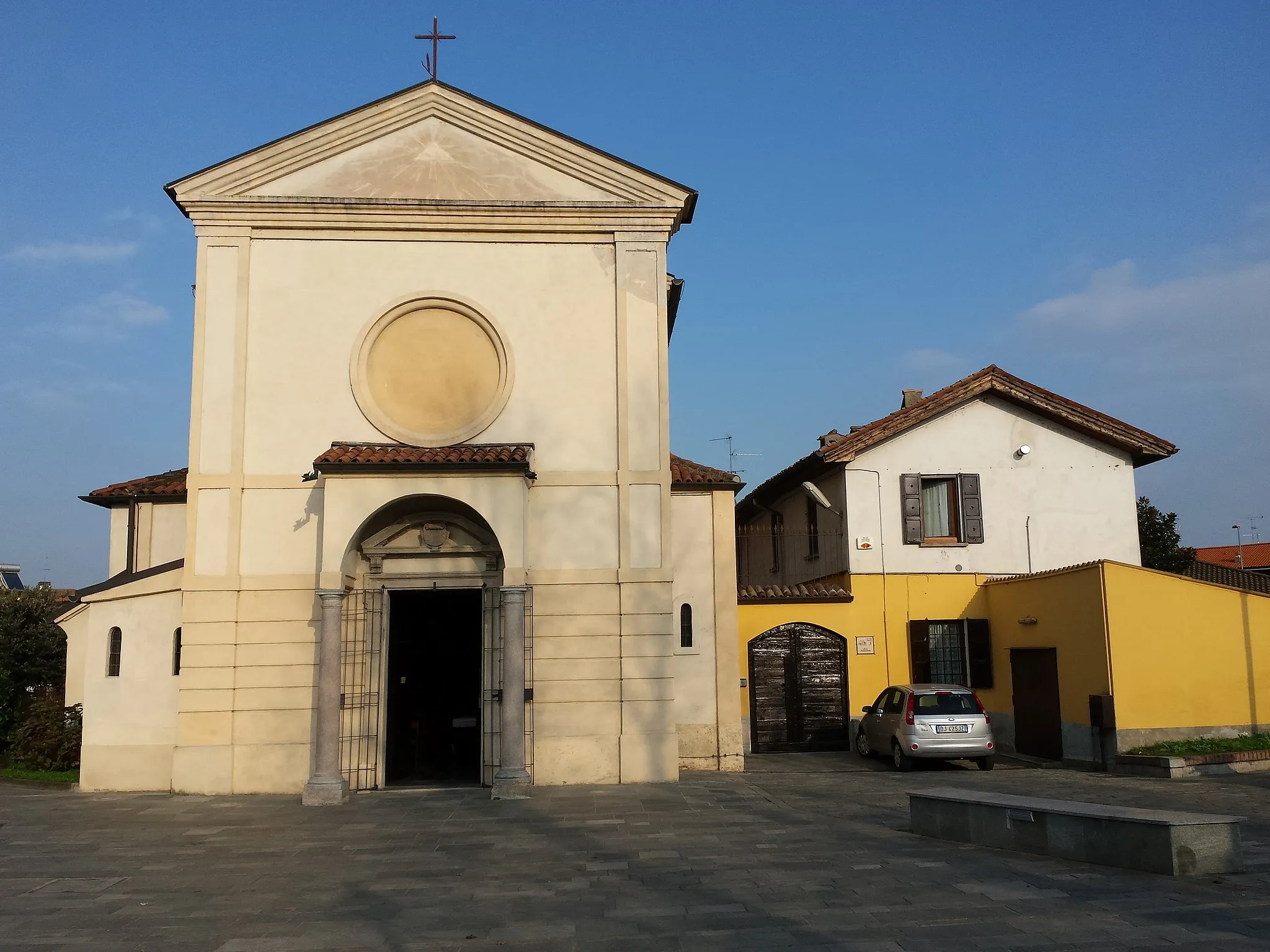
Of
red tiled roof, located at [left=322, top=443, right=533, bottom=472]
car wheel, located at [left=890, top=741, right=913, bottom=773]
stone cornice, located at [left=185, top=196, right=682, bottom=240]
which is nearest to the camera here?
red tiled roof, located at [left=322, top=443, right=533, bottom=472]

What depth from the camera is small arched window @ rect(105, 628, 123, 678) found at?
50.4 feet

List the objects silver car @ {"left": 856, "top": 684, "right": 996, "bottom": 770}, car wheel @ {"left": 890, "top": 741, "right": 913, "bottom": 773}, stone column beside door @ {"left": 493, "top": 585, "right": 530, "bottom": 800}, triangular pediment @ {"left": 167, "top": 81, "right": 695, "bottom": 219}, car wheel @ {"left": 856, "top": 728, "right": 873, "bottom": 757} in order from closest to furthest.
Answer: stone column beside door @ {"left": 493, "top": 585, "right": 530, "bottom": 800}
triangular pediment @ {"left": 167, "top": 81, "right": 695, "bottom": 219}
silver car @ {"left": 856, "top": 684, "right": 996, "bottom": 770}
car wheel @ {"left": 890, "top": 741, "right": 913, "bottom": 773}
car wheel @ {"left": 856, "top": 728, "right": 873, "bottom": 757}

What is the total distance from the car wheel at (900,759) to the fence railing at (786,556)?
14.3 feet

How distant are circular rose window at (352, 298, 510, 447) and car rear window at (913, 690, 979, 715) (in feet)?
28.9

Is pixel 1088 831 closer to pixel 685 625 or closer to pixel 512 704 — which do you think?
pixel 512 704

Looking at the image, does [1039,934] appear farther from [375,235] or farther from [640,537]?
[375,235]

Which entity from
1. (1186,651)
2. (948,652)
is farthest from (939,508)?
(1186,651)

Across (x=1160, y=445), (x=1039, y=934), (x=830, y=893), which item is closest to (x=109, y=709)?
(x=830, y=893)

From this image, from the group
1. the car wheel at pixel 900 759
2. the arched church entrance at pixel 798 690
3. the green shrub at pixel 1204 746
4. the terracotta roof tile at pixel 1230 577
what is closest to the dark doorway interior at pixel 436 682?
the arched church entrance at pixel 798 690

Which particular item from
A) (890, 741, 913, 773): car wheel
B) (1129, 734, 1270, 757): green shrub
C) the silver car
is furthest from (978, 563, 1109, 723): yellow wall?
(890, 741, 913, 773): car wheel

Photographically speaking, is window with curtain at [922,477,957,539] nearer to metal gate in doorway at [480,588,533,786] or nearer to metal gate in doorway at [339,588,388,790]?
metal gate in doorway at [480,588,533,786]

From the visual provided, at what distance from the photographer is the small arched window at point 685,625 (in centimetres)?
1708

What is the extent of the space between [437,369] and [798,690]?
961cm

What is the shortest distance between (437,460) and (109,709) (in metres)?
6.49
